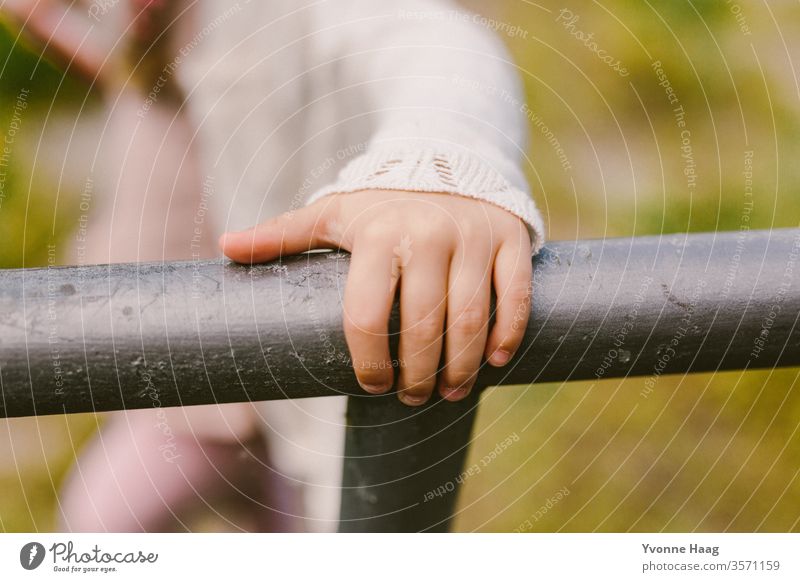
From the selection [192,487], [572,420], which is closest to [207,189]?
[192,487]

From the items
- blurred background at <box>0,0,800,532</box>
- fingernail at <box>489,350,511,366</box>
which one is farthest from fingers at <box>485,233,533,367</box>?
blurred background at <box>0,0,800,532</box>

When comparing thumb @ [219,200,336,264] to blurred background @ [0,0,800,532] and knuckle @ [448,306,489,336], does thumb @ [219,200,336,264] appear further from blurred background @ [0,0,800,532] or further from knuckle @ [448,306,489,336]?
blurred background @ [0,0,800,532]

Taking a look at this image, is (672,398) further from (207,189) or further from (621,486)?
(207,189)

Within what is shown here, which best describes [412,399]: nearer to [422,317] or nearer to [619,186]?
[422,317]

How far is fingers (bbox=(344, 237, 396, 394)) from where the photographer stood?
0.74ft

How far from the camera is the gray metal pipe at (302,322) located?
213 millimetres

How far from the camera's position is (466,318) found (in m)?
0.25

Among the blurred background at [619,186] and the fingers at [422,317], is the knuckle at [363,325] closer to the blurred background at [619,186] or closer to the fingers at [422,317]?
Result: the fingers at [422,317]

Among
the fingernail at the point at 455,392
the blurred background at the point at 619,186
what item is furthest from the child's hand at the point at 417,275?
the blurred background at the point at 619,186

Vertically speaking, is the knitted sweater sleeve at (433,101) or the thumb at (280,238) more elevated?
the knitted sweater sleeve at (433,101)

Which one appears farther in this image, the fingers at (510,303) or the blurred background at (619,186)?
the blurred background at (619,186)
